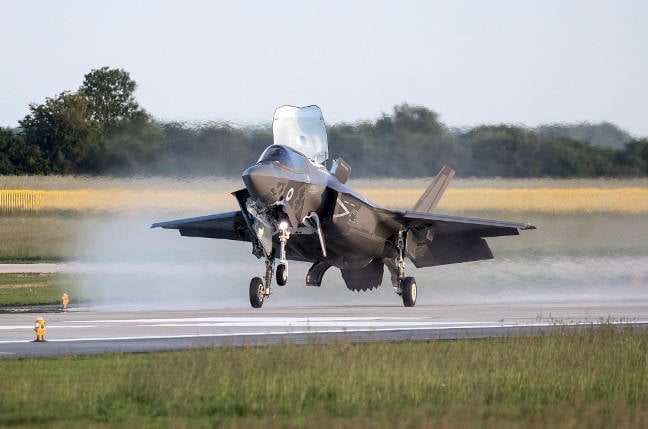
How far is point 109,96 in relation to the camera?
4844 cm

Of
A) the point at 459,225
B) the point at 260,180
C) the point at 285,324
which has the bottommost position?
the point at 285,324

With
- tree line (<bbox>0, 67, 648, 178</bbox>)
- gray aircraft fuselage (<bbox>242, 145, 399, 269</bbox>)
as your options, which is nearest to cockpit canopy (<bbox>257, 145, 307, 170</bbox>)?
gray aircraft fuselage (<bbox>242, 145, 399, 269</bbox>)

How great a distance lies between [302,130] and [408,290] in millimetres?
4647

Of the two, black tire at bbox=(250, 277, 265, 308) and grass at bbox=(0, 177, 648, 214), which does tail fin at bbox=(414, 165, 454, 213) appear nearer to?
grass at bbox=(0, 177, 648, 214)

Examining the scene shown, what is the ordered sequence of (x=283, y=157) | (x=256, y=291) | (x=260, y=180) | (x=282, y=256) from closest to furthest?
(x=260, y=180)
(x=282, y=256)
(x=283, y=157)
(x=256, y=291)

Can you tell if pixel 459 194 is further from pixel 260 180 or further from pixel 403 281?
pixel 260 180

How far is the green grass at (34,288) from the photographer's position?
106ft

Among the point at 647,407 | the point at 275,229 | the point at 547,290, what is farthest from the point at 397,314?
the point at 647,407

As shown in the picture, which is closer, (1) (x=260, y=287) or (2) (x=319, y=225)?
(1) (x=260, y=287)

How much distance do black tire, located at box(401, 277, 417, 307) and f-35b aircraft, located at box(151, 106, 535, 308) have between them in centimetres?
2

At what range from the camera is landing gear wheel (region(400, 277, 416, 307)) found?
93.4 feet

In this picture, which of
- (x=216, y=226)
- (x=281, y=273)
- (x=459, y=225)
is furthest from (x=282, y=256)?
(x=216, y=226)

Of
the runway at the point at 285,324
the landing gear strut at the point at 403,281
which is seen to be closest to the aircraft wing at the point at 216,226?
the runway at the point at 285,324

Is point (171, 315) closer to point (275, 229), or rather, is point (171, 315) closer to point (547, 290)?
point (275, 229)
